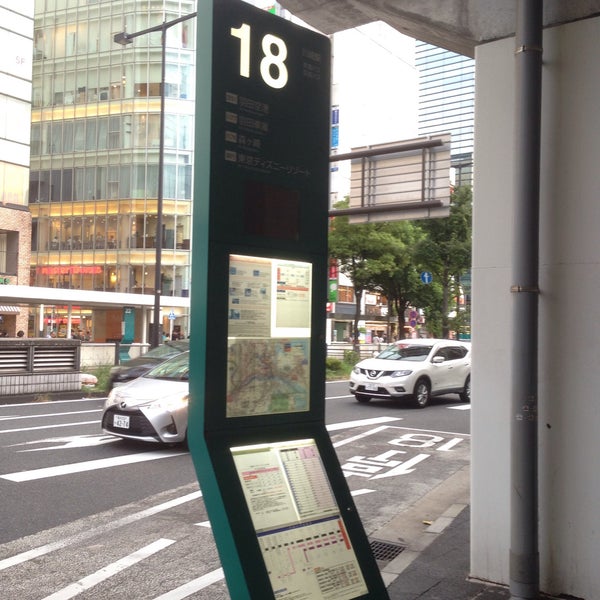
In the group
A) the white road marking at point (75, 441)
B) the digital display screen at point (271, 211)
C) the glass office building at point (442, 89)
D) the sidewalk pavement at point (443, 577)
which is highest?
the glass office building at point (442, 89)

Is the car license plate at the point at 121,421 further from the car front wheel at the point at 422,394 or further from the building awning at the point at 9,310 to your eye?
the building awning at the point at 9,310

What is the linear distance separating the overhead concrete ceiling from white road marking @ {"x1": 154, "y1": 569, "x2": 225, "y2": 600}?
4.08 metres

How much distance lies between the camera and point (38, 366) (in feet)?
53.0

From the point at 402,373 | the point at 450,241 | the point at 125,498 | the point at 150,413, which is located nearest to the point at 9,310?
the point at 450,241

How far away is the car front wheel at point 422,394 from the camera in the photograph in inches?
650

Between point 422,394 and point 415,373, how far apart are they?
1.96 feet

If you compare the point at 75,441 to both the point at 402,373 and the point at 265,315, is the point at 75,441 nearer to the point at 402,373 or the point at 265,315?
the point at 265,315

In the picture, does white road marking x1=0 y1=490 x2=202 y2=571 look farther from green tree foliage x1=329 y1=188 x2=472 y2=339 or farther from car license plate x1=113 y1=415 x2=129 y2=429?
green tree foliage x1=329 y1=188 x2=472 y2=339

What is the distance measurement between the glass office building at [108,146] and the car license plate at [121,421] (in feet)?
135

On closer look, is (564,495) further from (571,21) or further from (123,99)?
(123,99)

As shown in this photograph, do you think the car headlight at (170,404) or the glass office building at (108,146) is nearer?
the car headlight at (170,404)

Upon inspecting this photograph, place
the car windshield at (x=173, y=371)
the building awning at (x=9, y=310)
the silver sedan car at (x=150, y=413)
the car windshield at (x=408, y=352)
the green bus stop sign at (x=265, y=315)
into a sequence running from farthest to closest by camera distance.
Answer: the building awning at (x=9, y=310) < the car windshield at (x=408, y=352) < the car windshield at (x=173, y=371) < the silver sedan car at (x=150, y=413) < the green bus stop sign at (x=265, y=315)

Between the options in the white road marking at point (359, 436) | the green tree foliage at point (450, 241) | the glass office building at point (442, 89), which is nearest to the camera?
the white road marking at point (359, 436)

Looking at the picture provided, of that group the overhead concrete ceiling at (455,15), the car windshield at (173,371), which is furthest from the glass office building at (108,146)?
the overhead concrete ceiling at (455,15)
